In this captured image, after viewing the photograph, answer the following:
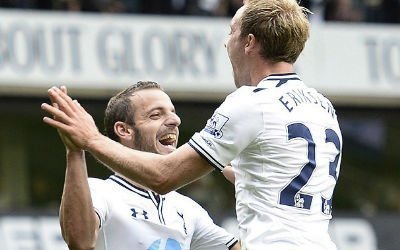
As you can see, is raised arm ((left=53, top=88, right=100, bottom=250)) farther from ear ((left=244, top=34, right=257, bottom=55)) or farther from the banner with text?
the banner with text

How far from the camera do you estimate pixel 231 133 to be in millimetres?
4977

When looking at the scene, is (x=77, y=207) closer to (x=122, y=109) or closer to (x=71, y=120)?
(x=71, y=120)

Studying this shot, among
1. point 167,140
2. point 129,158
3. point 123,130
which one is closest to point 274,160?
point 129,158

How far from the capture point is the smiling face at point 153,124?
6000 millimetres

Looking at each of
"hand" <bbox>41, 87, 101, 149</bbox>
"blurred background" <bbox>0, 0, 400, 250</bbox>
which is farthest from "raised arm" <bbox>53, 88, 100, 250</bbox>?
"blurred background" <bbox>0, 0, 400, 250</bbox>

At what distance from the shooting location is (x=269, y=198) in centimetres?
500

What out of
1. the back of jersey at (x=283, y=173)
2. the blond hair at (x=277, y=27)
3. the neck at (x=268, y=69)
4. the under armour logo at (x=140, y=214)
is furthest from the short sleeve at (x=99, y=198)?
the blond hair at (x=277, y=27)

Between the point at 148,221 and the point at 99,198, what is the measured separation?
0.28m

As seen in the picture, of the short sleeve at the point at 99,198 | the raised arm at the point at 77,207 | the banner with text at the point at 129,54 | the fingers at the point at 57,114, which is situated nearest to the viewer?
the fingers at the point at 57,114

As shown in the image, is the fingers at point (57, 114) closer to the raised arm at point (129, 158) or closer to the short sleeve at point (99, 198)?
the raised arm at point (129, 158)

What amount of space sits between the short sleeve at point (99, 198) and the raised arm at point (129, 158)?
2.11 feet

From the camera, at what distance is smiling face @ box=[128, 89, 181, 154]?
19.7ft

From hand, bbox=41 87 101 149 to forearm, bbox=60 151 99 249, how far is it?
0.66 feet

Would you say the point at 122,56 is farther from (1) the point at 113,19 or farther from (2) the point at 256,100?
(2) the point at 256,100
